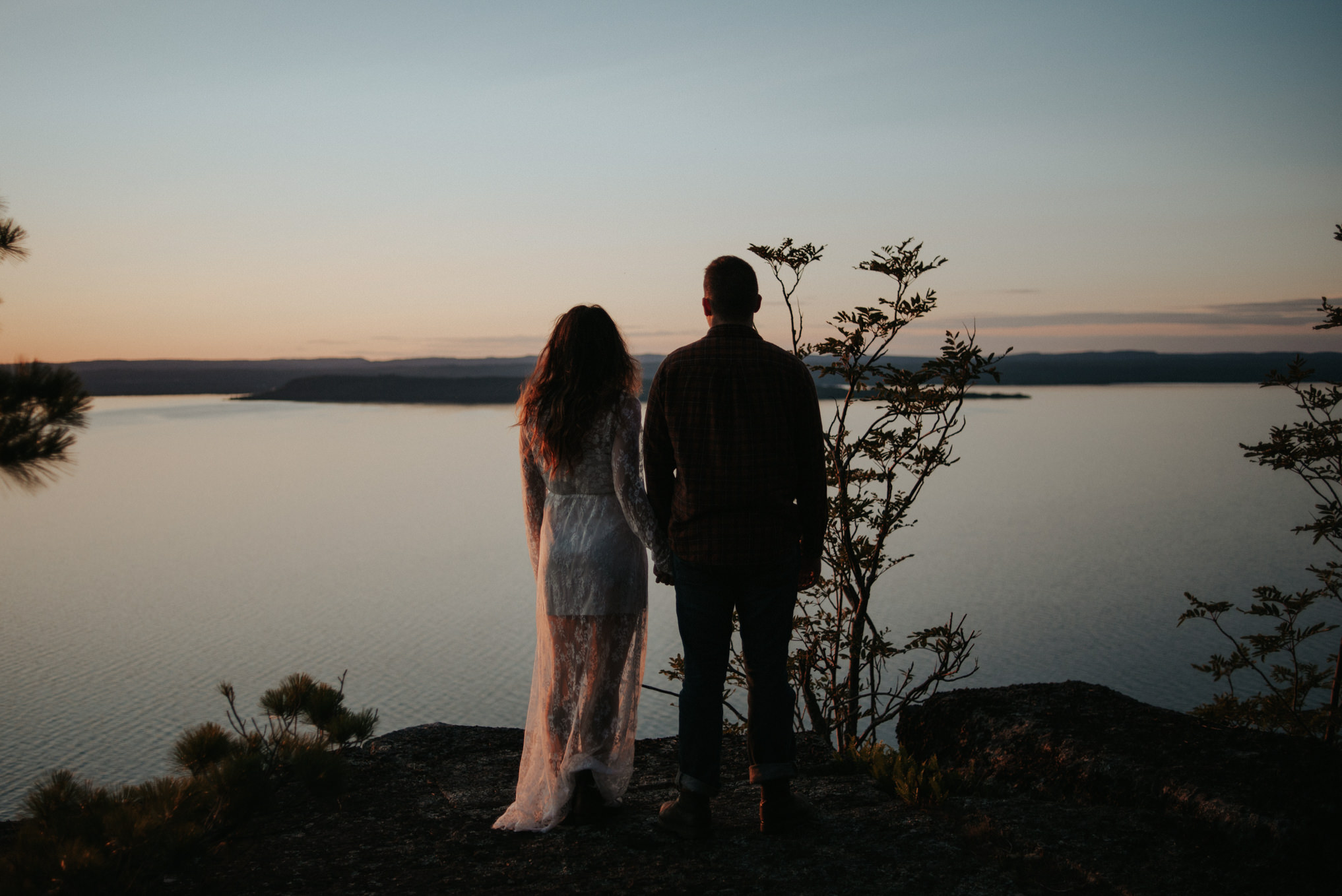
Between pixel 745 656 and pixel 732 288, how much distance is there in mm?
1214

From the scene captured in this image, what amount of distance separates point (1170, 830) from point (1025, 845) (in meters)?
0.49

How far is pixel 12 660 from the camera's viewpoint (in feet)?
42.8

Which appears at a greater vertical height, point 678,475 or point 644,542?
point 678,475

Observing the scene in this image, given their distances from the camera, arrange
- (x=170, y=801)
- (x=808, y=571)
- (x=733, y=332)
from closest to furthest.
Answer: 1. (x=170, y=801)
2. (x=733, y=332)
3. (x=808, y=571)

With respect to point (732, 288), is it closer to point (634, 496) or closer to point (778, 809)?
point (634, 496)

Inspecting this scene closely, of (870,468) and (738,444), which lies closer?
(738,444)

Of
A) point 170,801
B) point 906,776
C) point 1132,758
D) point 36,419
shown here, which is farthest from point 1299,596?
point 36,419

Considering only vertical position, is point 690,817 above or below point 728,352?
below

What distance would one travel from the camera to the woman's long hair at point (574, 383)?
9.98ft

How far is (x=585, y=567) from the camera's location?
310 centimetres

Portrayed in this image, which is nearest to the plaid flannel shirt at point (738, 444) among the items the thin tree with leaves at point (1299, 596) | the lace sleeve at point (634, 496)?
the lace sleeve at point (634, 496)

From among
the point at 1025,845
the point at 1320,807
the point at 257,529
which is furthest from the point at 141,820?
the point at 257,529

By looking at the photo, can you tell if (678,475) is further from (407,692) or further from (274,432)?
(274,432)

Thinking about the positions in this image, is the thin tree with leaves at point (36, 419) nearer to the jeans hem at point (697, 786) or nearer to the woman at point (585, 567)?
the woman at point (585, 567)
